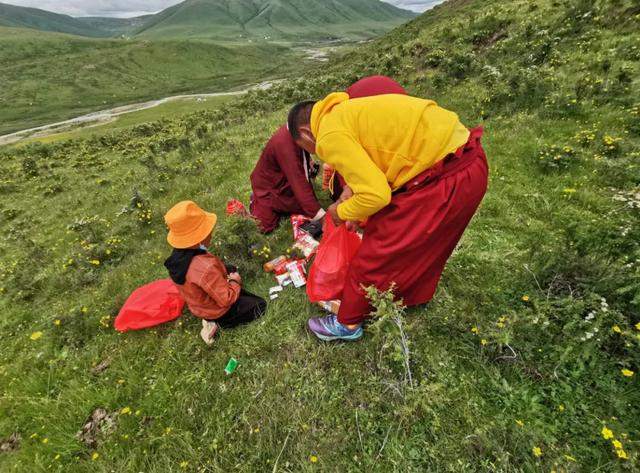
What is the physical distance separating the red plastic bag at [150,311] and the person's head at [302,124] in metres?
3.09

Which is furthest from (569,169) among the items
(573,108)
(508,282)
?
(508,282)

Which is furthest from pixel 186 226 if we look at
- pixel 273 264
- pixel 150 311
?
pixel 273 264

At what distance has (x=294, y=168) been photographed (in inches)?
228

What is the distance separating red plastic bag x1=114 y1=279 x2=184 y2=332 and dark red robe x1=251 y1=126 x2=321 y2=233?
212 centimetres

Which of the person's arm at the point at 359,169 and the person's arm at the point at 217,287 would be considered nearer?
the person's arm at the point at 359,169

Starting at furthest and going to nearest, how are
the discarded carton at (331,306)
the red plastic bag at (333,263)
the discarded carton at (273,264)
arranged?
1. the discarded carton at (273,264)
2. the discarded carton at (331,306)
3. the red plastic bag at (333,263)

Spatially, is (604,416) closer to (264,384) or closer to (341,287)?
(341,287)

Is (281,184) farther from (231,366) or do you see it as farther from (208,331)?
(231,366)

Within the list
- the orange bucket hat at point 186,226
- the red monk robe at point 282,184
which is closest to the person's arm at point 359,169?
the orange bucket hat at point 186,226

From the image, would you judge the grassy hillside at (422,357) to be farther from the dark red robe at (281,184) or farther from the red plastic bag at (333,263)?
the red plastic bag at (333,263)

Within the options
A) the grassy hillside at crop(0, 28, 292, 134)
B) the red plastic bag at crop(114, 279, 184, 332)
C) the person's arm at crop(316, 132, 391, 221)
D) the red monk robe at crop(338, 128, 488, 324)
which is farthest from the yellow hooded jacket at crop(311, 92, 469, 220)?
the grassy hillside at crop(0, 28, 292, 134)

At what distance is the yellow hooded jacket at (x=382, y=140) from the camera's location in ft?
9.18

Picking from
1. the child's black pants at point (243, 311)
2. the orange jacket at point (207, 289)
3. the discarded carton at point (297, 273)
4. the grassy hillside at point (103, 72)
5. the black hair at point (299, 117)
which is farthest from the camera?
the grassy hillside at point (103, 72)

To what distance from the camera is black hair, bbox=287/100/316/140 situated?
3.65m
